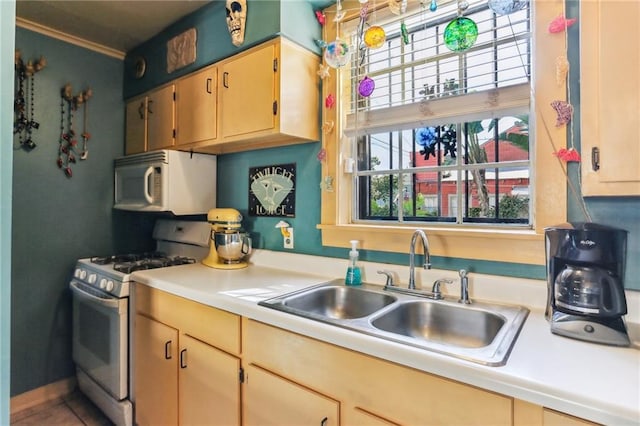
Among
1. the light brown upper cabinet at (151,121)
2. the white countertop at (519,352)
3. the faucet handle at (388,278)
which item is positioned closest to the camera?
the white countertop at (519,352)

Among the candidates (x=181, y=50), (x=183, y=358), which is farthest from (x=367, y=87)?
(x=183, y=358)

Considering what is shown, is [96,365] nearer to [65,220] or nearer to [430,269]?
[65,220]

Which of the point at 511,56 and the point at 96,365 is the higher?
the point at 511,56

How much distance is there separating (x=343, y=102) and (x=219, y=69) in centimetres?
74

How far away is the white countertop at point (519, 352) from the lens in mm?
694

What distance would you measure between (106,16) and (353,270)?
7.12 feet

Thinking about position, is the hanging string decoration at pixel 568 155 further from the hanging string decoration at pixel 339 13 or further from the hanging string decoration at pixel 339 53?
the hanging string decoration at pixel 339 13

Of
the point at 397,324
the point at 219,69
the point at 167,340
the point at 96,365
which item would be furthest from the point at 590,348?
the point at 96,365

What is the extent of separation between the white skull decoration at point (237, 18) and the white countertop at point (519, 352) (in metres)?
1.27

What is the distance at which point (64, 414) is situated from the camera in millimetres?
2125

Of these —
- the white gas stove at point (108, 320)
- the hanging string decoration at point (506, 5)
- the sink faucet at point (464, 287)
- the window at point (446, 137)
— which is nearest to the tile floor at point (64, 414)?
the white gas stove at point (108, 320)

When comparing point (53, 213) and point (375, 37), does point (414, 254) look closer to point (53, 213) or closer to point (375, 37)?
point (375, 37)

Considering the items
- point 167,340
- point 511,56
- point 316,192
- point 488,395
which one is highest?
point 511,56

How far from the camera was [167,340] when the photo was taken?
64.3 inches
